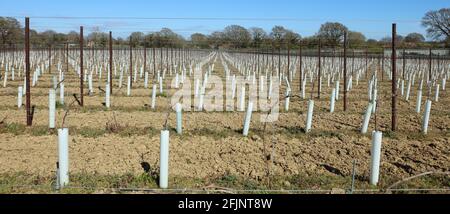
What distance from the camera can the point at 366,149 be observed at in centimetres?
659

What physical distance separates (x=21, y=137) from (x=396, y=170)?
5751 millimetres

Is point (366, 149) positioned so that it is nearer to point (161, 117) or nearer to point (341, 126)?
point (341, 126)

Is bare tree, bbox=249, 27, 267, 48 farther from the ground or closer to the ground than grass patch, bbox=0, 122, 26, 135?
farther from the ground

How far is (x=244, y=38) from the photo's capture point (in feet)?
125

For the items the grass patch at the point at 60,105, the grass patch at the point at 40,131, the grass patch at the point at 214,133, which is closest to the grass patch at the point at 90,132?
the grass patch at the point at 40,131

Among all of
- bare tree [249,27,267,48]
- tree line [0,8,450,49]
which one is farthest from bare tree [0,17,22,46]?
bare tree [249,27,267,48]

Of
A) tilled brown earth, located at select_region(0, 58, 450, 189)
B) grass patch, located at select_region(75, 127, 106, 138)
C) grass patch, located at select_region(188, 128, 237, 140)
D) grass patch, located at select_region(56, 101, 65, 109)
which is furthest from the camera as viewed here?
grass patch, located at select_region(56, 101, 65, 109)

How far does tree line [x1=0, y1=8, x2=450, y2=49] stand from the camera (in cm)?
2213

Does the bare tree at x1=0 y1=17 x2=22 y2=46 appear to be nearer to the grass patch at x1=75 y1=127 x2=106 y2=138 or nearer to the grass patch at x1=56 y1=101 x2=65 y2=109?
the grass patch at x1=56 y1=101 x2=65 y2=109

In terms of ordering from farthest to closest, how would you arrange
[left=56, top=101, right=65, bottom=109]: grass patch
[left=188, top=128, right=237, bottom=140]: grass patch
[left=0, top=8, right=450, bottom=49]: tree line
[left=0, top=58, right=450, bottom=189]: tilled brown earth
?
1. [left=0, top=8, right=450, bottom=49]: tree line
2. [left=56, top=101, right=65, bottom=109]: grass patch
3. [left=188, top=128, right=237, bottom=140]: grass patch
4. [left=0, top=58, right=450, bottom=189]: tilled brown earth

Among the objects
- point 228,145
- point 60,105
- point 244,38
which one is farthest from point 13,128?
point 244,38

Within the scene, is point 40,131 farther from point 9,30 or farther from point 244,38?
point 244,38

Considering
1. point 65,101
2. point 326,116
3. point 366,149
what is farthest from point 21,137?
point 326,116

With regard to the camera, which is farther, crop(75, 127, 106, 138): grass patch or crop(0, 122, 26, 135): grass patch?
crop(0, 122, 26, 135): grass patch
